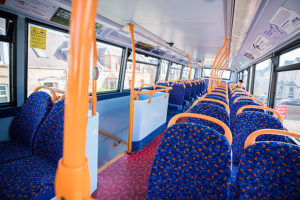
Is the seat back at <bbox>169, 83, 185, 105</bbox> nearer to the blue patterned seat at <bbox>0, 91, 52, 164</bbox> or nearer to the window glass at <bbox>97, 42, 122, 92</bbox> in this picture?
the window glass at <bbox>97, 42, 122, 92</bbox>

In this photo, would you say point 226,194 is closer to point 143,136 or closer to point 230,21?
point 230,21

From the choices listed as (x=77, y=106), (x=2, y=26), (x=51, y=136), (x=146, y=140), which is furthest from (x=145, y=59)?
(x=77, y=106)

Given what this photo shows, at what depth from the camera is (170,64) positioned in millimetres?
9031

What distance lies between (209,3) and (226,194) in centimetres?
187

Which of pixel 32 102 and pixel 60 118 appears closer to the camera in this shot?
pixel 60 118

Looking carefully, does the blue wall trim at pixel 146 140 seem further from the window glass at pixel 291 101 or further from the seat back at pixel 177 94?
the window glass at pixel 291 101

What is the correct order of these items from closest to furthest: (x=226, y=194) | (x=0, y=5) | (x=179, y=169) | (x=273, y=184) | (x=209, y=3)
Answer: (x=273, y=184) < (x=226, y=194) < (x=179, y=169) < (x=209, y=3) < (x=0, y=5)

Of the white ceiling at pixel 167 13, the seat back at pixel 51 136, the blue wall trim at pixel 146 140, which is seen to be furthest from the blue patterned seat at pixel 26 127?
the blue wall trim at pixel 146 140

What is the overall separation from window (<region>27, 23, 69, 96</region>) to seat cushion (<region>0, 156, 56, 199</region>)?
1411 millimetres

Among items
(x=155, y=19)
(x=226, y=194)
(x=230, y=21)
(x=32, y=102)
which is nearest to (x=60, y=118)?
(x=32, y=102)

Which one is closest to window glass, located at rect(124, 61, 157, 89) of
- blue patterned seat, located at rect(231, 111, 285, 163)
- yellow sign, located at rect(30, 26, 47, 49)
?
yellow sign, located at rect(30, 26, 47, 49)

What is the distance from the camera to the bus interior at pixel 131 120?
1.22 ft

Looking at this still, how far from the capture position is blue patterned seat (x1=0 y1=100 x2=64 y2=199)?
1.28 meters

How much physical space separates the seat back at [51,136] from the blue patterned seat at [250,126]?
1.99m
